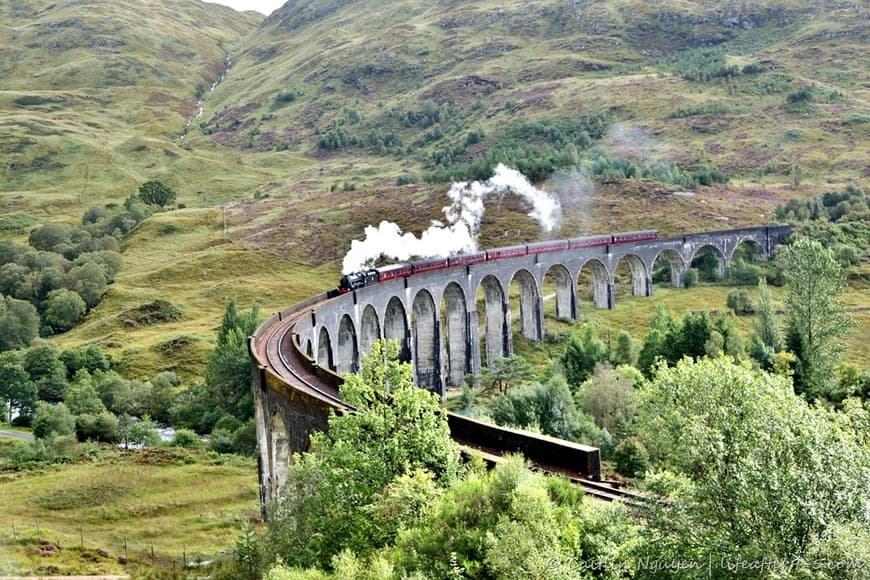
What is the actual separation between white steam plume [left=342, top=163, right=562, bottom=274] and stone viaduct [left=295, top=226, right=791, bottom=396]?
8.21 metres

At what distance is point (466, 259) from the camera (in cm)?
7162

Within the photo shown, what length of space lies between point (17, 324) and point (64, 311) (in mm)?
7773

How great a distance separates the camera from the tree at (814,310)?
53.7 meters

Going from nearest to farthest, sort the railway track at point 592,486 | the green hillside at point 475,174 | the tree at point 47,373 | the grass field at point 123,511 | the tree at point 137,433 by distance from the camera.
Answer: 1. the railway track at point 592,486
2. the grass field at point 123,511
3. the tree at point 137,433
4. the tree at point 47,373
5. the green hillside at point 475,174

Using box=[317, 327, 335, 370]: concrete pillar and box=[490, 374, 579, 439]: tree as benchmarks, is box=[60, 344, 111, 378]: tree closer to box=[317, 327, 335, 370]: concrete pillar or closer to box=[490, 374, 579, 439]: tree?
box=[317, 327, 335, 370]: concrete pillar

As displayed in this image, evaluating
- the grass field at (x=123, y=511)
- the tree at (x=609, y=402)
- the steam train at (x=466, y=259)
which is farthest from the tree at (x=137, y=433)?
the tree at (x=609, y=402)

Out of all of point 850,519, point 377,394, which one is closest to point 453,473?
point 377,394

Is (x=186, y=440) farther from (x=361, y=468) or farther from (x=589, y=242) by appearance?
(x=589, y=242)

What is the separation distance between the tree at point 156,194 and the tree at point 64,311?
57.4m

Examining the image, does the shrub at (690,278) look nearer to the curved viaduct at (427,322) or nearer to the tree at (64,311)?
the curved viaduct at (427,322)

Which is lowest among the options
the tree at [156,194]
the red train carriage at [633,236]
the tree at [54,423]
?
the tree at [54,423]

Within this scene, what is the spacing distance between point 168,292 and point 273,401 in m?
72.4

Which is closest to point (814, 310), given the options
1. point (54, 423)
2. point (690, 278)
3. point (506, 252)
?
point (506, 252)

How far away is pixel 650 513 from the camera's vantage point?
17.0 metres
